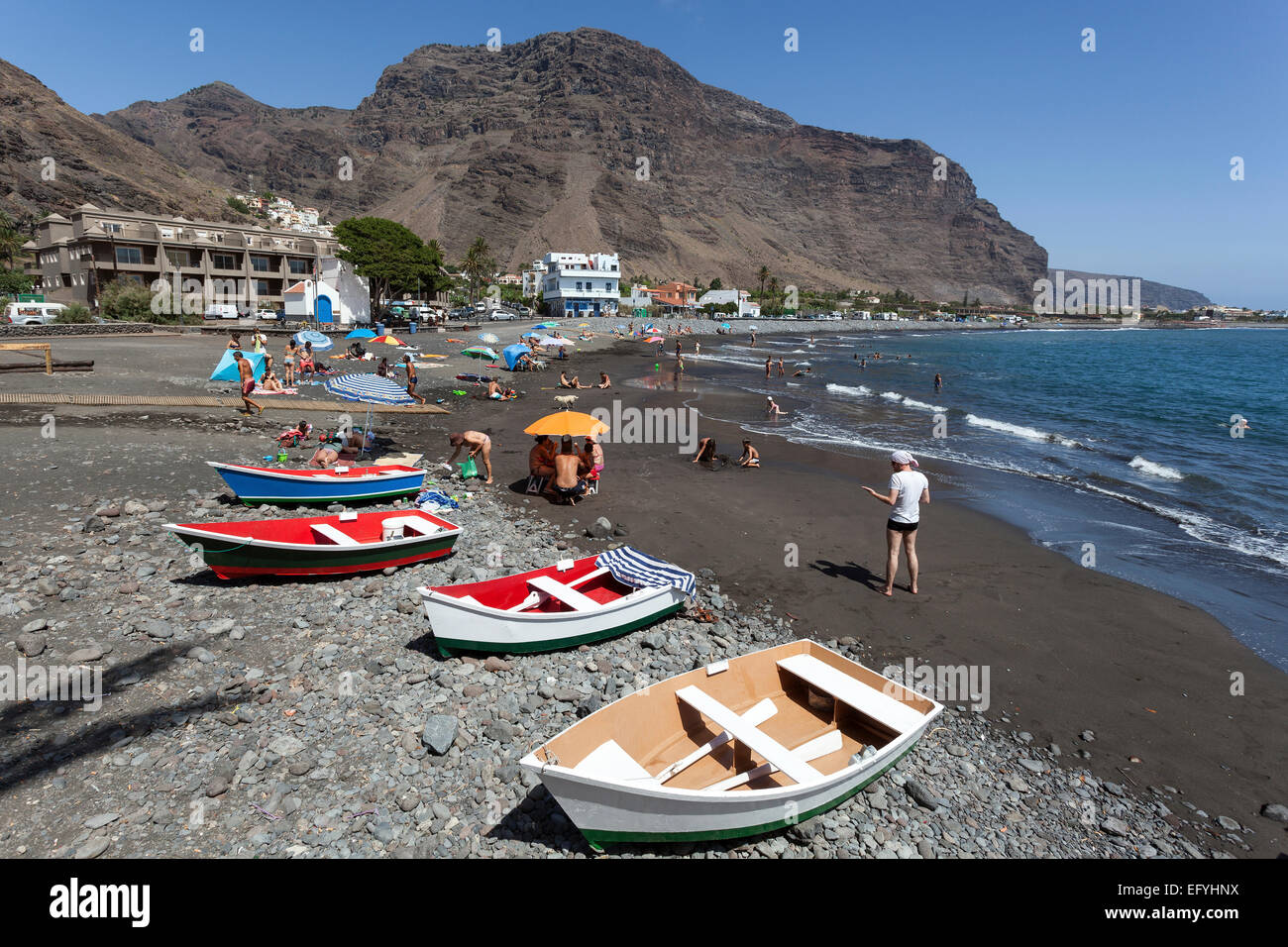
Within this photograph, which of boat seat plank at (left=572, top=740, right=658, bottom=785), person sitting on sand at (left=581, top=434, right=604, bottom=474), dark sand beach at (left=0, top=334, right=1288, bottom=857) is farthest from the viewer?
person sitting on sand at (left=581, top=434, right=604, bottom=474)

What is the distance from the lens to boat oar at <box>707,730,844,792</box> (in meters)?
5.21

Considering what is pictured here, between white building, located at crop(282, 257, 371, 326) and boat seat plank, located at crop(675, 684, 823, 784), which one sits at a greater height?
white building, located at crop(282, 257, 371, 326)

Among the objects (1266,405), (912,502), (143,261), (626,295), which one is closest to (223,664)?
(912,502)

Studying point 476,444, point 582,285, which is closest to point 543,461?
point 476,444

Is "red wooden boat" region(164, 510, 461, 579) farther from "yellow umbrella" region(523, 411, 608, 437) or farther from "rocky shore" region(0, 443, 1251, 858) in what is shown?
"yellow umbrella" region(523, 411, 608, 437)

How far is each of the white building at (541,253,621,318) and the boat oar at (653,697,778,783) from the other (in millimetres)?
100805

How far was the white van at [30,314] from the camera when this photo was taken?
3853 centimetres

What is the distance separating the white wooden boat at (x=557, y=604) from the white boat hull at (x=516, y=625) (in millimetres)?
11

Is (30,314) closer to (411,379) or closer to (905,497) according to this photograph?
(411,379)

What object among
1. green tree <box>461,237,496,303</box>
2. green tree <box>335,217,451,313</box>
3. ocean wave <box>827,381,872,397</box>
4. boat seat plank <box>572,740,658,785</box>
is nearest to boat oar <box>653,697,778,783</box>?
boat seat plank <box>572,740,658,785</box>

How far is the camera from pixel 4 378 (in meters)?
21.5

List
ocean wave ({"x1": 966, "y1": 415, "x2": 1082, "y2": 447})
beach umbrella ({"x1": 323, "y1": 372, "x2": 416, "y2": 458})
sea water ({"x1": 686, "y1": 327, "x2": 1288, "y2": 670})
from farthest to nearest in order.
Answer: ocean wave ({"x1": 966, "y1": 415, "x2": 1082, "y2": 447})
beach umbrella ({"x1": 323, "y1": 372, "x2": 416, "y2": 458})
sea water ({"x1": 686, "y1": 327, "x2": 1288, "y2": 670})

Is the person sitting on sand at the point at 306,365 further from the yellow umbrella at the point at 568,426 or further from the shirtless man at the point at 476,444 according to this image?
the yellow umbrella at the point at 568,426

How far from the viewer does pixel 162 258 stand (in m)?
57.0
